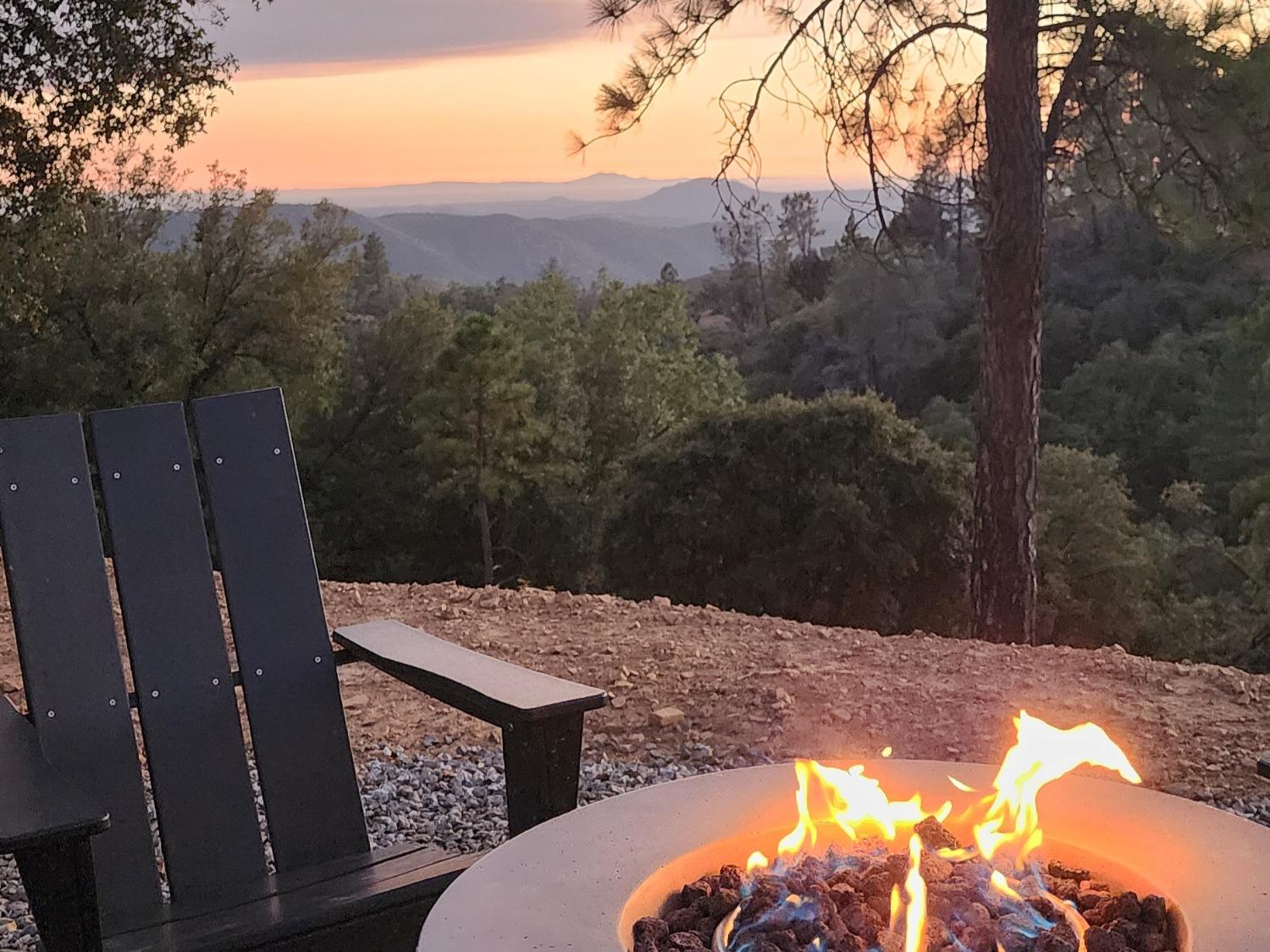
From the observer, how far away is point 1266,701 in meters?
3.98

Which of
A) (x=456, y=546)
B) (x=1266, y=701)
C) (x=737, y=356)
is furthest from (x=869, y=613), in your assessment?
(x=737, y=356)

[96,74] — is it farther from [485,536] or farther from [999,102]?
[485,536]

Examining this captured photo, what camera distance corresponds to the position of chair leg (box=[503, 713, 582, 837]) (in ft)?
5.90

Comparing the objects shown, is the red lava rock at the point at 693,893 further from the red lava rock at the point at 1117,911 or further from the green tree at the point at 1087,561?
the green tree at the point at 1087,561

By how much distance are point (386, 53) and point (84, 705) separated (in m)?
11.4

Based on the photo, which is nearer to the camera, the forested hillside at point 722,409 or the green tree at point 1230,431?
the forested hillside at point 722,409

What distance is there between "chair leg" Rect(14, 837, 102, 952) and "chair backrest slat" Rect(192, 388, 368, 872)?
1.87 ft

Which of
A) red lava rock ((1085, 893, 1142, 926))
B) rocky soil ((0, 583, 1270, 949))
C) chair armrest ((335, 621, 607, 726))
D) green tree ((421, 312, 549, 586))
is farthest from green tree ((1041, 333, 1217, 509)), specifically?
red lava rock ((1085, 893, 1142, 926))

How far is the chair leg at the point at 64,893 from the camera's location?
4.76ft

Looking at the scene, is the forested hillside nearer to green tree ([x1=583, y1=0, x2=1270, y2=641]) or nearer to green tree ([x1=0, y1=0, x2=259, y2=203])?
green tree ([x1=0, y1=0, x2=259, y2=203])

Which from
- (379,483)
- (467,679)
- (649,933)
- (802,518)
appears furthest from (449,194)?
(649,933)

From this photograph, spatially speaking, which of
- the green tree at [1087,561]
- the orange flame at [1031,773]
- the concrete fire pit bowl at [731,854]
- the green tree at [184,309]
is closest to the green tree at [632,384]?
the green tree at [184,309]

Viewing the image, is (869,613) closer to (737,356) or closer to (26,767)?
(26,767)

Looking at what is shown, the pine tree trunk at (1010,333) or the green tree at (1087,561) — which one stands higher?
the pine tree trunk at (1010,333)
